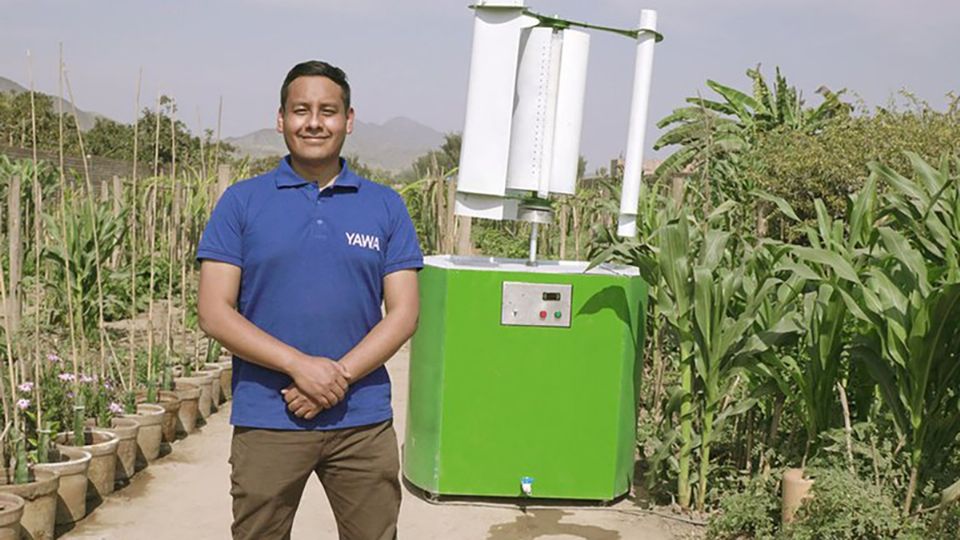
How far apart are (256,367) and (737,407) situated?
244 cm

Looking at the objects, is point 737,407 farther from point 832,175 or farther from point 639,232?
point 832,175

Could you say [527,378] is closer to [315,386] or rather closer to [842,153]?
[315,386]

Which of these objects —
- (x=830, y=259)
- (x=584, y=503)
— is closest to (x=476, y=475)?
(x=584, y=503)

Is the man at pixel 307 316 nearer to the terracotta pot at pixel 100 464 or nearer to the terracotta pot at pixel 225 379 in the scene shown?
the terracotta pot at pixel 100 464

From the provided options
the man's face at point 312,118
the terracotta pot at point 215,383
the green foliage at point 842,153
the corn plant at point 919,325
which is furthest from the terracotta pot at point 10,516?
the green foliage at point 842,153

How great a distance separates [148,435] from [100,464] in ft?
1.99

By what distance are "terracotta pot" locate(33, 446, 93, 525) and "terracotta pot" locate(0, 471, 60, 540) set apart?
5.7 inches

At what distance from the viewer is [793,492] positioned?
3771 mm

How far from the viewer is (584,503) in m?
4.57

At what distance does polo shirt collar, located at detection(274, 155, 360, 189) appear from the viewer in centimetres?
243

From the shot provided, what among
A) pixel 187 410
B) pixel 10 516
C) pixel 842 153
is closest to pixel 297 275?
pixel 10 516

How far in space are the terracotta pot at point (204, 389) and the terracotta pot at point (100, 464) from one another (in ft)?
4.39

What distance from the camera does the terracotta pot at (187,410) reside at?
18.1 ft

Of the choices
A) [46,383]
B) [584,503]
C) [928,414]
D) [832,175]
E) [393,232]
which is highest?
[832,175]
